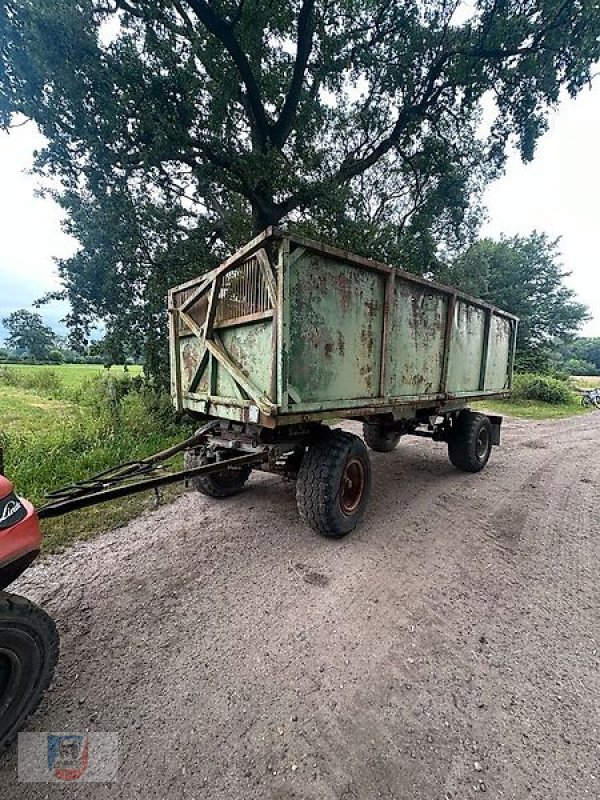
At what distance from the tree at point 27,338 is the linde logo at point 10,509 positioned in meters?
57.2

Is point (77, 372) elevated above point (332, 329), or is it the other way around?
point (332, 329)

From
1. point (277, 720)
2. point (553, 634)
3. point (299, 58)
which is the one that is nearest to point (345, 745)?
point (277, 720)

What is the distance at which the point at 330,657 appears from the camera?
221 centimetres

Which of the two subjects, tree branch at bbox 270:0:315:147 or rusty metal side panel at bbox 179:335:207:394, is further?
tree branch at bbox 270:0:315:147

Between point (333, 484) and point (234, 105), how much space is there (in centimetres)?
991

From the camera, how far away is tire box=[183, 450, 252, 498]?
418 centimetres

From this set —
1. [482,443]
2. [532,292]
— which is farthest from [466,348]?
[532,292]

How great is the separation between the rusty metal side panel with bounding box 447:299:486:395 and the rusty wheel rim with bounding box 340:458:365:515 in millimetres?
2095

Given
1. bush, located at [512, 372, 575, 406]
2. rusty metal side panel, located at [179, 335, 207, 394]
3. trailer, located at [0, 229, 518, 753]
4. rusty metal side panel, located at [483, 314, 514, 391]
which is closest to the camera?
trailer, located at [0, 229, 518, 753]

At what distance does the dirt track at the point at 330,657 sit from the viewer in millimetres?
1604

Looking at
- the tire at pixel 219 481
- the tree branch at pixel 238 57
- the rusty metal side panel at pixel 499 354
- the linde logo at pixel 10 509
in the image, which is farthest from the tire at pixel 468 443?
the tree branch at pixel 238 57

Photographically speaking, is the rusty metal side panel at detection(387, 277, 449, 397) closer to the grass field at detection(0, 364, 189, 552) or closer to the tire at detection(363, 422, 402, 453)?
the tire at detection(363, 422, 402, 453)

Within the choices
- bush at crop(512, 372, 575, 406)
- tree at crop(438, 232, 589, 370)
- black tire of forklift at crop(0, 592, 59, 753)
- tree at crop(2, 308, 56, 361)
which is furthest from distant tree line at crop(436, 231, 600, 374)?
tree at crop(2, 308, 56, 361)

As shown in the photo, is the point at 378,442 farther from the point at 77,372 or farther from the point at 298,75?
the point at 77,372
